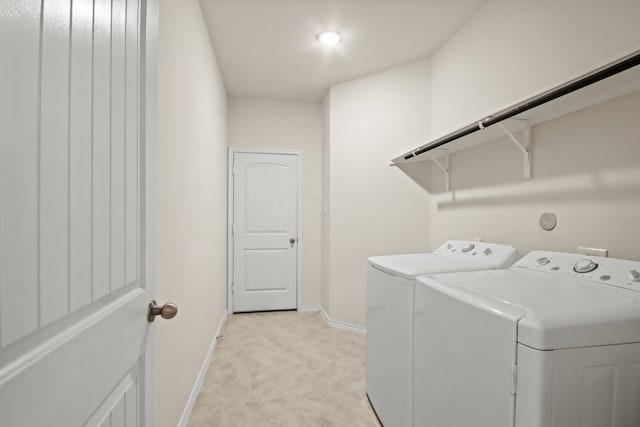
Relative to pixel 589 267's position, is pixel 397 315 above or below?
below

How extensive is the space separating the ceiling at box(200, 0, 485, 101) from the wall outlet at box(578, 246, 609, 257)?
1700 millimetres

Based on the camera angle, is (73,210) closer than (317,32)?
Yes

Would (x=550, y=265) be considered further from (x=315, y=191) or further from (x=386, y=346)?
(x=315, y=191)

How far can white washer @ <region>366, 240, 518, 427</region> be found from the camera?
1472mm

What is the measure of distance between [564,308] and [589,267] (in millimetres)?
551

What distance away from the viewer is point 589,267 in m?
1.27

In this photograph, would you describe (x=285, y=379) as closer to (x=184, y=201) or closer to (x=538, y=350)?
(x=184, y=201)

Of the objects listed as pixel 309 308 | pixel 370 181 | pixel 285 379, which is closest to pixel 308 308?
pixel 309 308

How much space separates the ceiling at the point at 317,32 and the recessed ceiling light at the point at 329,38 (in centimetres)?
5

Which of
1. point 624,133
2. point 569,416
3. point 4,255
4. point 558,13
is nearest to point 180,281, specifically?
point 4,255

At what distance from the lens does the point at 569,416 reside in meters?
0.82

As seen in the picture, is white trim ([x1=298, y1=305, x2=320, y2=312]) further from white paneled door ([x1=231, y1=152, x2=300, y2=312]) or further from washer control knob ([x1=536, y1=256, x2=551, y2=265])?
washer control knob ([x1=536, y1=256, x2=551, y2=265])

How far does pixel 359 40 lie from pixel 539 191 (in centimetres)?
174

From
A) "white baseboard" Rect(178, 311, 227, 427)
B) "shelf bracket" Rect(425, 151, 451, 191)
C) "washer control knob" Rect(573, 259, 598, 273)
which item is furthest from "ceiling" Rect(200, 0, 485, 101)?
"white baseboard" Rect(178, 311, 227, 427)
